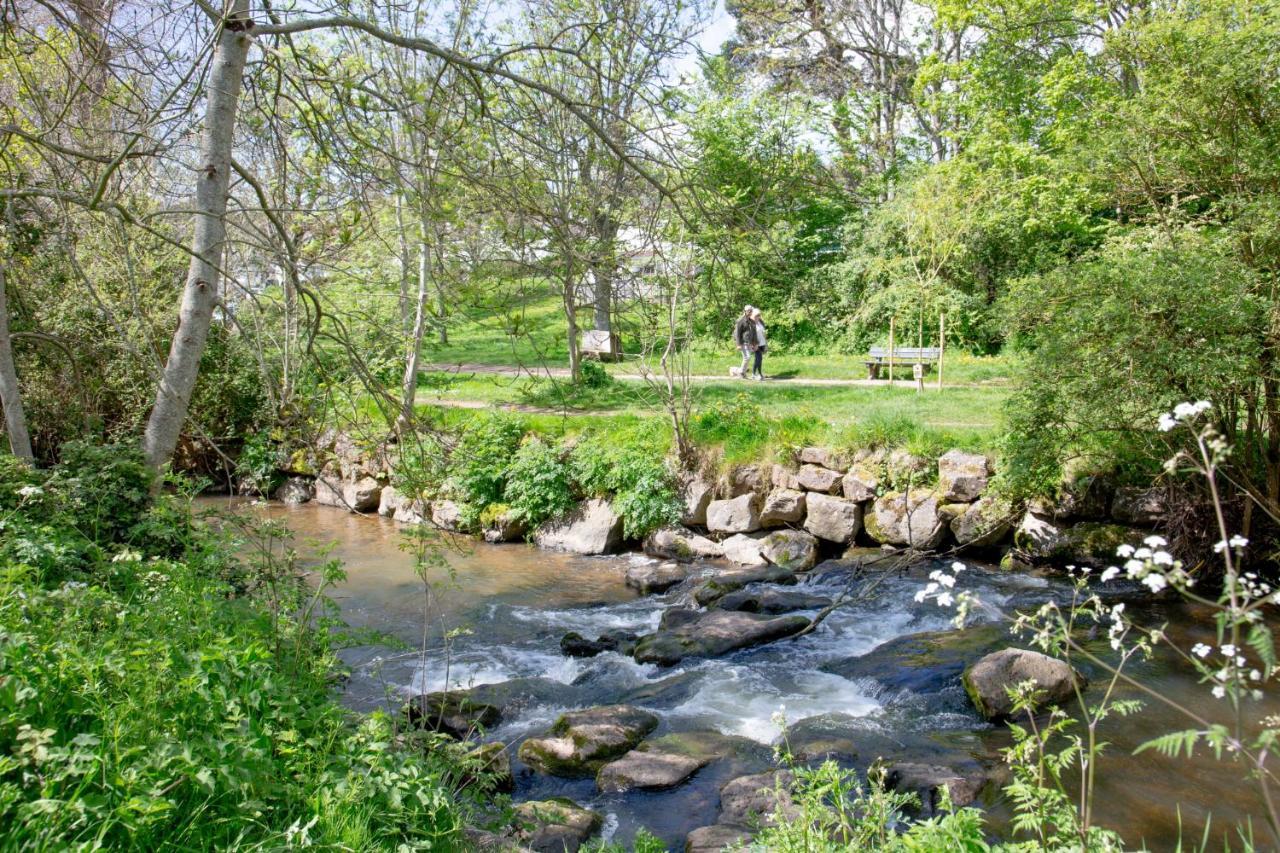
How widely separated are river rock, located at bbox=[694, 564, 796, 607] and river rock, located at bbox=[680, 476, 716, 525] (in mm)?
1230

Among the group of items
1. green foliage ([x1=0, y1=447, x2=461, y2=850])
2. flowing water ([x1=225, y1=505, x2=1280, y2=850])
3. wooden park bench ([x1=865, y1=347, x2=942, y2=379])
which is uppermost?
wooden park bench ([x1=865, y1=347, x2=942, y2=379])

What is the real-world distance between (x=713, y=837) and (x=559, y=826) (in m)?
0.85

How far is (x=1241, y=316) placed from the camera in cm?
779

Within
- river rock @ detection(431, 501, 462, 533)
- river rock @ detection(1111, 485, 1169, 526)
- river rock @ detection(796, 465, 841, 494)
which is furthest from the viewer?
river rock @ detection(431, 501, 462, 533)

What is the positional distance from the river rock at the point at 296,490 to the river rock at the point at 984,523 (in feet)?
36.5

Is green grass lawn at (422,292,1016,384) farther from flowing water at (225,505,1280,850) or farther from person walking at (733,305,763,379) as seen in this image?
flowing water at (225,505,1280,850)

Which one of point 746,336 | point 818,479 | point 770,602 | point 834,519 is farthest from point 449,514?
point 746,336

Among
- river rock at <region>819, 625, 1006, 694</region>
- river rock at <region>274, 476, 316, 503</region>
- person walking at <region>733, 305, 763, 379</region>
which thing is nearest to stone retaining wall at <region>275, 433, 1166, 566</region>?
river rock at <region>819, 625, 1006, 694</region>

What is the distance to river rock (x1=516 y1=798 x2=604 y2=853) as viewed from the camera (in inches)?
182

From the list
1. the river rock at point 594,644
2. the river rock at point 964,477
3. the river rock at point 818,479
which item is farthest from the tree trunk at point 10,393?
the river rock at point 964,477

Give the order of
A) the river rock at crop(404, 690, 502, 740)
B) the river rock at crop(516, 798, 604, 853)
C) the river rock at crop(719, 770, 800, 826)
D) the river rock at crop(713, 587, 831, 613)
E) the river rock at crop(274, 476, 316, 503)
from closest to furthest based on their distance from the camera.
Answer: the river rock at crop(516, 798, 604, 853) < the river rock at crop(719, 770, 800, 826) < the river rock at crop(404, 690, 502, 740) < the river rock at crop(713, 587, 831, 613) < the river rock at crop(274, 476, 316, 503)

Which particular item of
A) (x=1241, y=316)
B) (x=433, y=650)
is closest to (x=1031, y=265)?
(x=1241, y=316)

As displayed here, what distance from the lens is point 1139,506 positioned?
31.3 feet

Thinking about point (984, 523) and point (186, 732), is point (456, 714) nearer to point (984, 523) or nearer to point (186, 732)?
point (186, 732)
